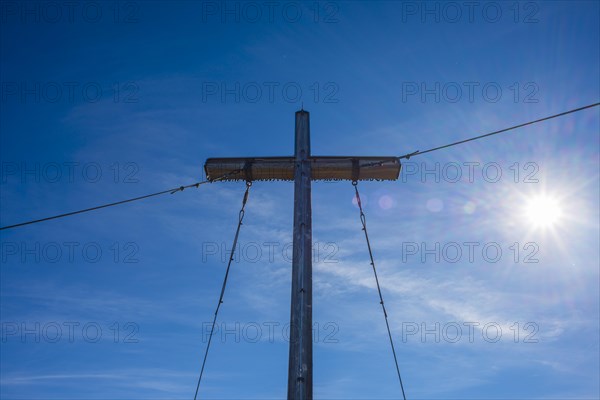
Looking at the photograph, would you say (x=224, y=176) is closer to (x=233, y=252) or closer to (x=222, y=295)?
(x=233, y=252)

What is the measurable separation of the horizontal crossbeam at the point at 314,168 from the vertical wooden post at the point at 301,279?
0.82 feet

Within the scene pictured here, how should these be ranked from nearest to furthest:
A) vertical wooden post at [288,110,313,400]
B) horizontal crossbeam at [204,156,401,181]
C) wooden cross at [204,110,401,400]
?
vertical wooden post at [288,110,313,400] → wooden cross at [204,110,401,400] → horizontal crossbeam at [204,156,401,181]

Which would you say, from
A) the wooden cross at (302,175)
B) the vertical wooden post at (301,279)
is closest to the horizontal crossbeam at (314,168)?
the wooden cross at (302,175)

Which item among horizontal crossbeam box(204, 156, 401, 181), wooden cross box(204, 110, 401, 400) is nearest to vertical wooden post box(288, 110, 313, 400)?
wooden cross box(204, 110, 401, 400)

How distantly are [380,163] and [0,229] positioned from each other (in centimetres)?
657

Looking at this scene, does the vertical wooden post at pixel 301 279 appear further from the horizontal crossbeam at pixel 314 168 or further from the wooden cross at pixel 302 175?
the horizontal crossbeam at pixel 314 168

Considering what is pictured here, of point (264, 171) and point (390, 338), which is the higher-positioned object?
point (264, 171)

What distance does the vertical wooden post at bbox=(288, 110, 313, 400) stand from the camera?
6.59 meters

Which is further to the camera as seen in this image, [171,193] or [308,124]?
[171,193]

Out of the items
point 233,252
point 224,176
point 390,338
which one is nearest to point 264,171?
point 224,176

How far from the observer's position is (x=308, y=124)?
8461 mm

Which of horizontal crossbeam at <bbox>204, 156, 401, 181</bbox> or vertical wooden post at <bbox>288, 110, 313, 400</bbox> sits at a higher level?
horizontal crossbeam at <bbox>204, 156, 401, 181</bbox>

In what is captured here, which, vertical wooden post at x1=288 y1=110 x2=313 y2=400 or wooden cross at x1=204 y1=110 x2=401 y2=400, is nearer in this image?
vertical wooden post at x1=288 y1=110 x2=313 y2=400

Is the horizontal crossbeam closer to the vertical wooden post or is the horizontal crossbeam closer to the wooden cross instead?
the wooden cross
